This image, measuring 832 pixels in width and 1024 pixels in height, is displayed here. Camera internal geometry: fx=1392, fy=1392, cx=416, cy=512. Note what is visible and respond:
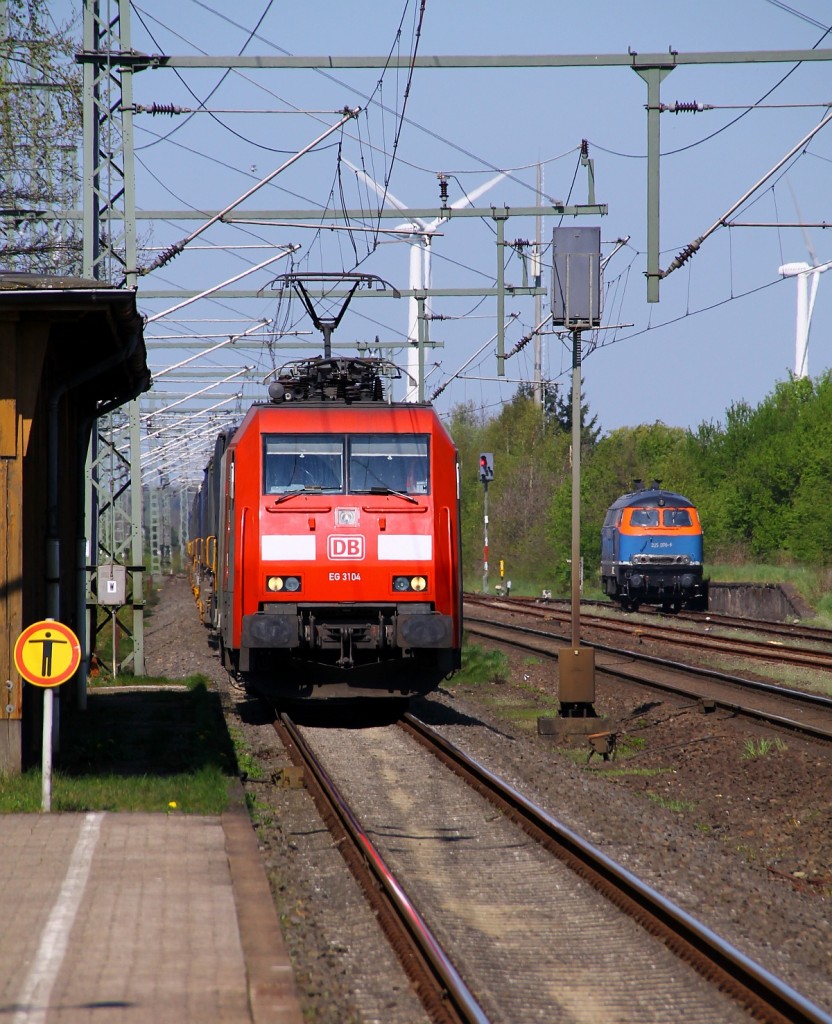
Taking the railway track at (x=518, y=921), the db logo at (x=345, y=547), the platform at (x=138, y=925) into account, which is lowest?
the railway track at (x=518, y=921)

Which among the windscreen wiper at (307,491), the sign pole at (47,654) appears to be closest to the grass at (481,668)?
the windscreen wiper at (307,491)

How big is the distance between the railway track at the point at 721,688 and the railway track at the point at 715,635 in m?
1.60

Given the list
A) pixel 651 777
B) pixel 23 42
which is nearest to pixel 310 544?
pixel 651 777

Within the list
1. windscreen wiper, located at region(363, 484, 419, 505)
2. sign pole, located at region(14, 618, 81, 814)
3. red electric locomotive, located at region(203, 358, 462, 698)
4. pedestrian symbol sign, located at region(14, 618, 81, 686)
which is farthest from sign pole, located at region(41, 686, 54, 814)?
windscreen wiper, located at region(363, 484, 419, 505)

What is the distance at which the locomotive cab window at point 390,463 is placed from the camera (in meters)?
14.5

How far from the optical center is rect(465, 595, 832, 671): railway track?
22.9 meters

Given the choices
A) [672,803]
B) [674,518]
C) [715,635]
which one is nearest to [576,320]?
[672,803]

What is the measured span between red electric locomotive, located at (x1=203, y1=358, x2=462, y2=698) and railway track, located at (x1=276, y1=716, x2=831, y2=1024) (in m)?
2.81

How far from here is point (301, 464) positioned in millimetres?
14484

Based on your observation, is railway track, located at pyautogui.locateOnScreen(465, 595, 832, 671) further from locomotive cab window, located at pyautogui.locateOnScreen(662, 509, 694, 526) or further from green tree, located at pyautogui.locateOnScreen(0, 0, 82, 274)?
green tree, located at pyautogui.locateOnScreen(0, 0, 82, 274)

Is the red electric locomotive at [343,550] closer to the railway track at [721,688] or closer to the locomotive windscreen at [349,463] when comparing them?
the locomotive windscreen at [349,463]

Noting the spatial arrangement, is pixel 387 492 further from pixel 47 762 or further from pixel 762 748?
pixel 47 762

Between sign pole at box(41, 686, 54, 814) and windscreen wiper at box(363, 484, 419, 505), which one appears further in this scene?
windscreen wiper at box(363, 484, 419, 505)

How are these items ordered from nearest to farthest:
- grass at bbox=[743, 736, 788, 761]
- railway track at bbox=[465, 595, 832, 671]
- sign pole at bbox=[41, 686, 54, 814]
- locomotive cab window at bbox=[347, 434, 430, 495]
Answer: sign pole at bbox=[41, 686, 54, 814], grass at bbox=[743, 736, 788, 761], locomotive cab window at bbox=[347, 434, 430, 495], railway track at bbox=[465, 595, 832, 671]
